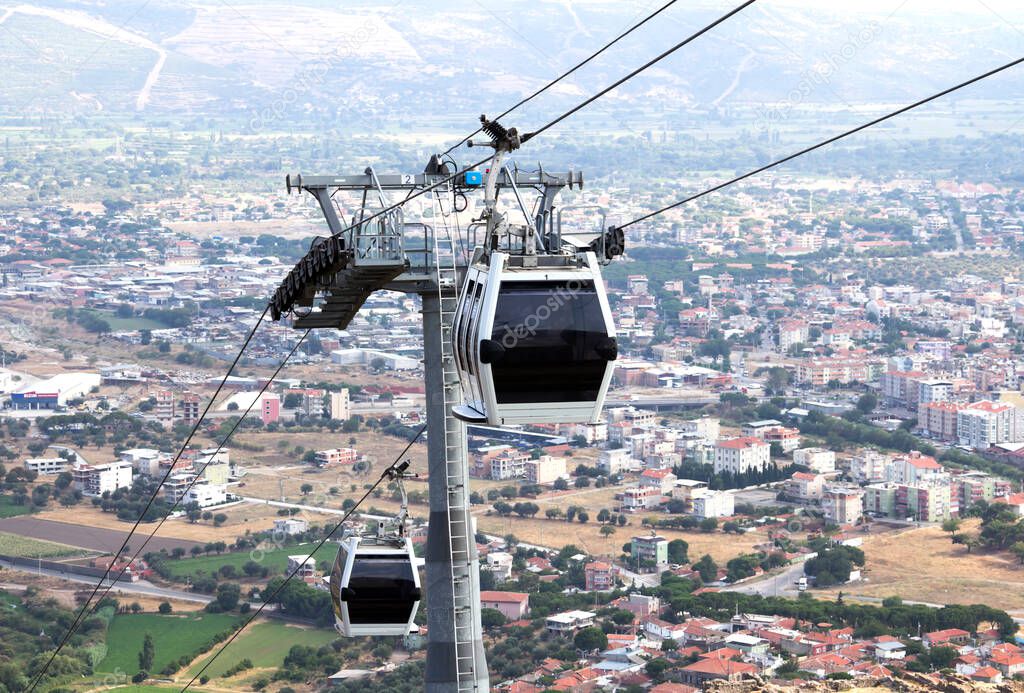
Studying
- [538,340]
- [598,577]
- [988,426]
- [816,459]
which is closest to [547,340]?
[538,340]

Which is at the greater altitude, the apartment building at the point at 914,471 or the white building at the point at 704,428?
the white building at the point at 704,428

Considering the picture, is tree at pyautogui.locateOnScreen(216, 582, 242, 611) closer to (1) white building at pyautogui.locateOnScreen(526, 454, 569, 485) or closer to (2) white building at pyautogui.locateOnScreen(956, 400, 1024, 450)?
(1) white building at pyautogui.locateOnScreen(526, 454, 569, 485)

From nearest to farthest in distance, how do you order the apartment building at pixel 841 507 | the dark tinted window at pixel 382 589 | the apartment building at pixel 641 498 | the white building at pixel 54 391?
the dark tinted window at pixel 382 589, the apartment building at pixel 841 507, the apartment building at pixel 641 498, the white building at pixel 54 391

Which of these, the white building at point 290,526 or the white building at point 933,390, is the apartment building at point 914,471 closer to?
the white building at point 933,390

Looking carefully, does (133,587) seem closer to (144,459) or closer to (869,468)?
(144,459)


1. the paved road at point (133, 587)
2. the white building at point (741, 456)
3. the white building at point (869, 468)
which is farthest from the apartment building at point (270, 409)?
the paved road at point (133, 587)

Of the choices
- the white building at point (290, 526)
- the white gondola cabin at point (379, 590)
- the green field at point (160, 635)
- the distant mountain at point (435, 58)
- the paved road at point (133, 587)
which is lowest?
the green field at point (160, 635)

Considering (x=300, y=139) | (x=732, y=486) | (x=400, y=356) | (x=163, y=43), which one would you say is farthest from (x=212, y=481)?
(x=163, y=43)
